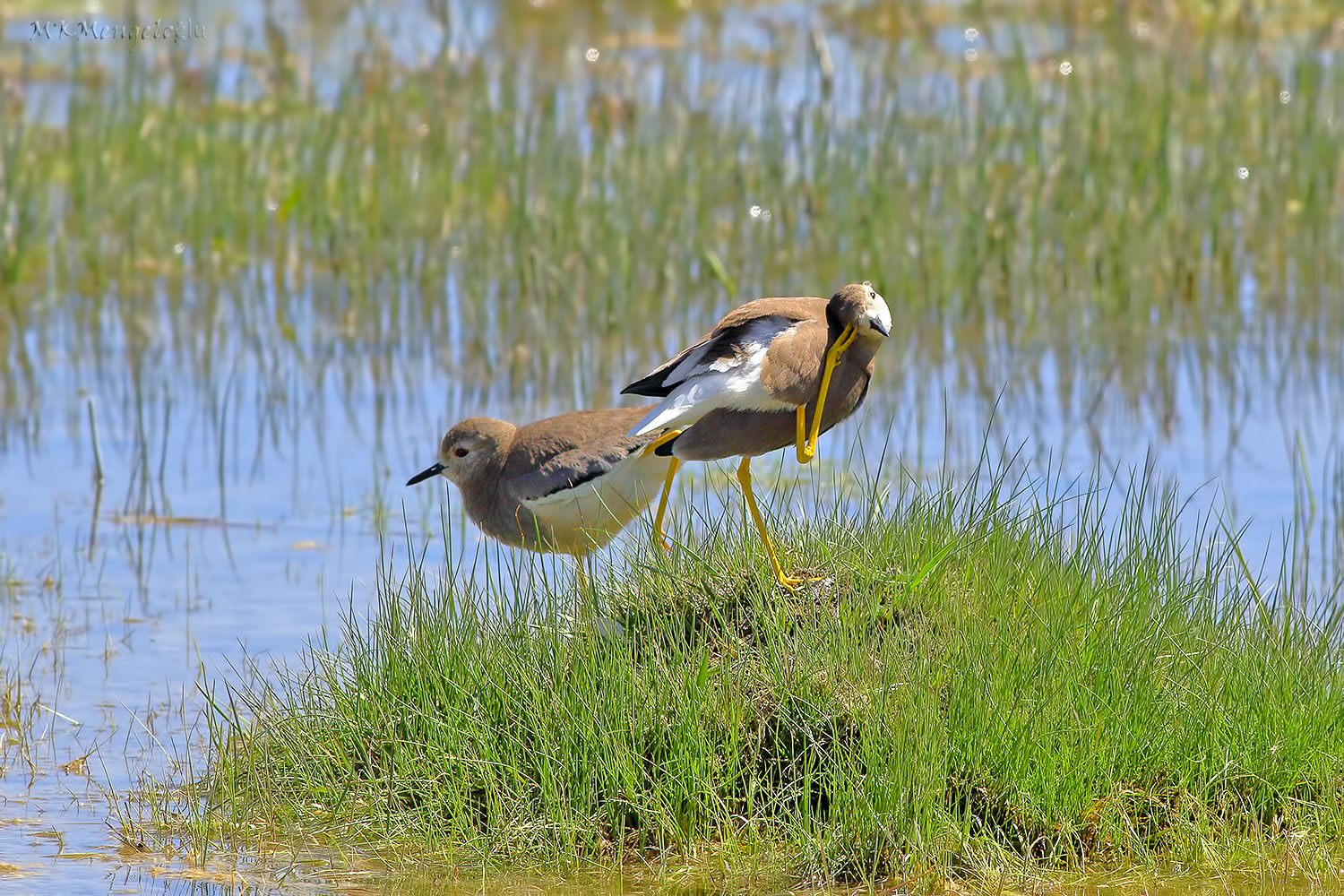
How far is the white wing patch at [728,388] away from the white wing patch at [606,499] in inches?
34.1

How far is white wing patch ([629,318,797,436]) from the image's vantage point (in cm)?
432

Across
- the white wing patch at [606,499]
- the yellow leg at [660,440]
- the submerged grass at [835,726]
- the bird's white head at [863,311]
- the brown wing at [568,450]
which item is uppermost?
the bird's white head at [863,311]

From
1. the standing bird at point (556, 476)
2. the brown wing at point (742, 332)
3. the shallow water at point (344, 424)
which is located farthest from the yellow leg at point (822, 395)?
the standing bird at point (556, 476)

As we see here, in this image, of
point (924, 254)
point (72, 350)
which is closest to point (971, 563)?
point (924, 254)

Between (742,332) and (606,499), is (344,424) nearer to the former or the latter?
(606,499)

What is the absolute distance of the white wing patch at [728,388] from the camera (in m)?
4.32

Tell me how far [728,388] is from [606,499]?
3.72 ft

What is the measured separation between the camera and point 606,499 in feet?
17.6

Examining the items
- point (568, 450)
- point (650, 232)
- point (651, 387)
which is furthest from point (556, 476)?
point (650, 232)

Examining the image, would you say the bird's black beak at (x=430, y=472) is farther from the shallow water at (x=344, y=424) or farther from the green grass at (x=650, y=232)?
the green grass at (x=650, y=232)

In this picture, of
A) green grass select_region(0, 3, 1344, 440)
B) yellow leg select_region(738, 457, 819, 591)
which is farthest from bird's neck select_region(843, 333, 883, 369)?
green grass select_region(0, 3, 1344, 440)

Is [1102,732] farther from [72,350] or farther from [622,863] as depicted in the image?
[72,350]

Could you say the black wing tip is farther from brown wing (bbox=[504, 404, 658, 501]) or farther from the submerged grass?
brown wing (bbox=[504, 404, 658, 501])

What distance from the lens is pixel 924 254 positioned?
9.40 meters
